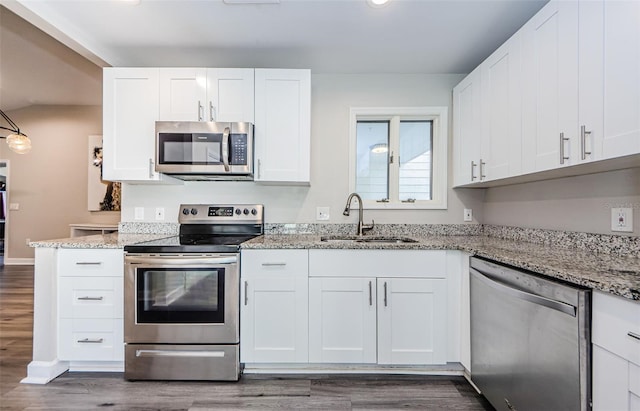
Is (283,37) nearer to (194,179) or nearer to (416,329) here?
(194,179)

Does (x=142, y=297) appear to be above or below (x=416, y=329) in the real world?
above

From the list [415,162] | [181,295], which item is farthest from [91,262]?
[415,162]

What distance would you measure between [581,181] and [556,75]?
648 mm

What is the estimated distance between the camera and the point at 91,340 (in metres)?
2.02

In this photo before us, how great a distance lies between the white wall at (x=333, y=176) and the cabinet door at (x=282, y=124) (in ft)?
1.17

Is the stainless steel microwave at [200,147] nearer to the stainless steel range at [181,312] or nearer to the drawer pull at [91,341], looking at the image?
the stainless steel range at [181,312]

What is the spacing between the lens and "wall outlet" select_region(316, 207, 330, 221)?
8.97 ft

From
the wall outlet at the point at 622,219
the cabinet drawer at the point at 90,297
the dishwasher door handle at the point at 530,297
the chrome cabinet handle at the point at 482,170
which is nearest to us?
the dishwasher door handle at the point at 530,297

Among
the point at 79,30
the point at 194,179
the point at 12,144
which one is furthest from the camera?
the point at 12,144

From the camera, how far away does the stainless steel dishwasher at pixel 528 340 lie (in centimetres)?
110

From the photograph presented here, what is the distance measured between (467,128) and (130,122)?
8.47 feet

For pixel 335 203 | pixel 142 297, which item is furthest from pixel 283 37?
pixel 142 297

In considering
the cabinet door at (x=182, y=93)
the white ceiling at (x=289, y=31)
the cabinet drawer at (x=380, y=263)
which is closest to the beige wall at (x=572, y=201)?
the cabinet drawer at (x=380, y=263)

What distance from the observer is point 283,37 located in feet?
7.18
